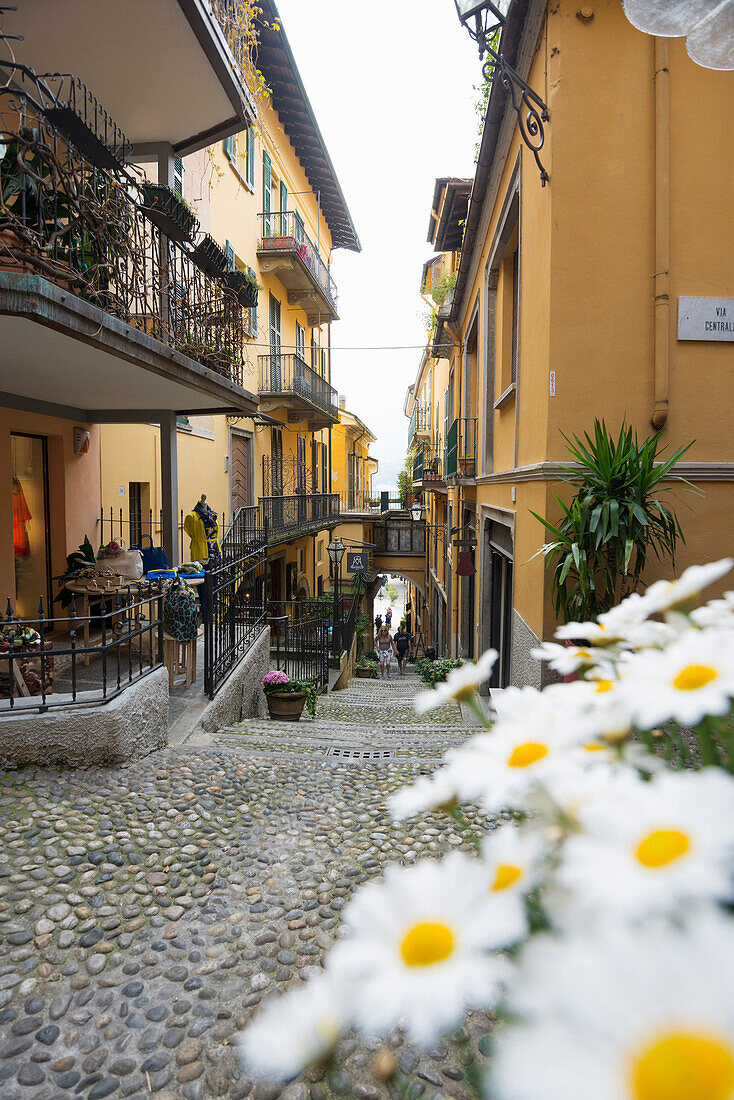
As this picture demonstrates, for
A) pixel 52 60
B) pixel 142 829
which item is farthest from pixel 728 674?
pixel 52 60

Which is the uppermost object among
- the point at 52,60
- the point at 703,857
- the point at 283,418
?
the point at 52,60

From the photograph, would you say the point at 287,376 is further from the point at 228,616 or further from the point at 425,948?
the point at 425,948

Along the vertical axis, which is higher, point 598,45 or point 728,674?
point 598,45

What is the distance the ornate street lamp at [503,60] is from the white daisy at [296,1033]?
5.86 metres

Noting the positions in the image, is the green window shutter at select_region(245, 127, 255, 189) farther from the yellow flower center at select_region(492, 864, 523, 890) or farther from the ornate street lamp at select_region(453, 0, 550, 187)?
the yellow flower center at select_region(492, 864, 523, 890)

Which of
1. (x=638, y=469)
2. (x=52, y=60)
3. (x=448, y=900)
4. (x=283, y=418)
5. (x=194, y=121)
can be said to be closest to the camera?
(x=448, y=900)

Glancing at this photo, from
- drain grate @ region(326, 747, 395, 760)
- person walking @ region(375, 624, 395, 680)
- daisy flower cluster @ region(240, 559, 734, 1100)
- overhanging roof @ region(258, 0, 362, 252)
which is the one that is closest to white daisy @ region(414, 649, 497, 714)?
daisy flower cluster @ region(240, 559, 734, 1100)

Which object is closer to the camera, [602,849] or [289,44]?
[602,849]

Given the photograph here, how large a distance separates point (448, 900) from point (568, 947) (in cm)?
18

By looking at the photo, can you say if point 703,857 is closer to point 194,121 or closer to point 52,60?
point 52,60

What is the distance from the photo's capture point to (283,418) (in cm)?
1842

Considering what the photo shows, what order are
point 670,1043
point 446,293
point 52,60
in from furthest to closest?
point 446,293 → point 52,60 → point 670,1043

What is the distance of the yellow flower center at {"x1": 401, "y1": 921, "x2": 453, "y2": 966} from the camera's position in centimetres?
54

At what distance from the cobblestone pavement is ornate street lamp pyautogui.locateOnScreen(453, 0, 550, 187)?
5378 mm
